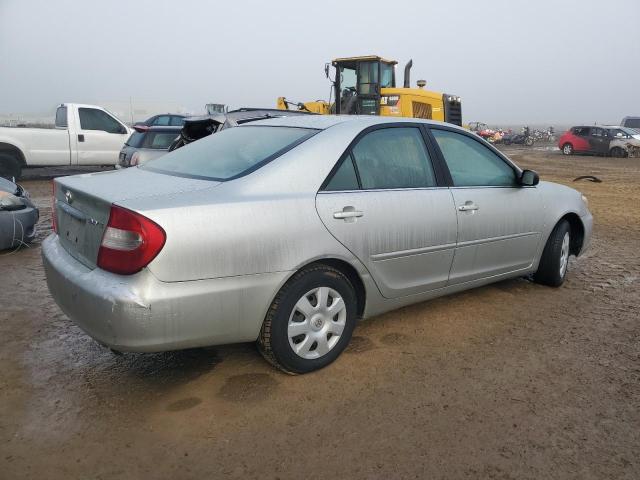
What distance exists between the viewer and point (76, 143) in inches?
478

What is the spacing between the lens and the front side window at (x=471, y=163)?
3.90 metres

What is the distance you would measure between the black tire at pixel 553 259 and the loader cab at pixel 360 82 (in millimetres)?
9184

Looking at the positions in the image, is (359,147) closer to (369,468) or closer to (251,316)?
(251,316)

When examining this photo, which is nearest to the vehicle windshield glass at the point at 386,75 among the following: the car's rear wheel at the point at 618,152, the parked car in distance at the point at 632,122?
the car's rear wheel at the point at 618,152

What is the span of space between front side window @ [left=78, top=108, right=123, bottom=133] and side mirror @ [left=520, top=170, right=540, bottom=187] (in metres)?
11.0

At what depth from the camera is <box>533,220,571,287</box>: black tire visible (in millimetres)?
4656

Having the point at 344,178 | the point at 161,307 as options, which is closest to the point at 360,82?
Answer: the point at 344,178

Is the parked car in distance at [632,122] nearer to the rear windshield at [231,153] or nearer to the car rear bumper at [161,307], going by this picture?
the rear windshield at [231,153]

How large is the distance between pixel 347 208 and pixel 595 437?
5.69ft

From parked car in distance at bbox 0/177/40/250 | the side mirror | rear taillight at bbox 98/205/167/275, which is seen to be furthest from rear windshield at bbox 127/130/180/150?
rear taillight at bbox 98/205/167/275

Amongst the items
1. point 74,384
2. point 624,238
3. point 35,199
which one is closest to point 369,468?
point 74,384

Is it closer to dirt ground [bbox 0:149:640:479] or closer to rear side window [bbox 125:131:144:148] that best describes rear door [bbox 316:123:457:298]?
dirt ground [bbox 0:149:640:479]

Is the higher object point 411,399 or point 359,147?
point 359,147

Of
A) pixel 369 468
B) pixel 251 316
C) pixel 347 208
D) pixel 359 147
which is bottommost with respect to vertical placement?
pixel 369 468
